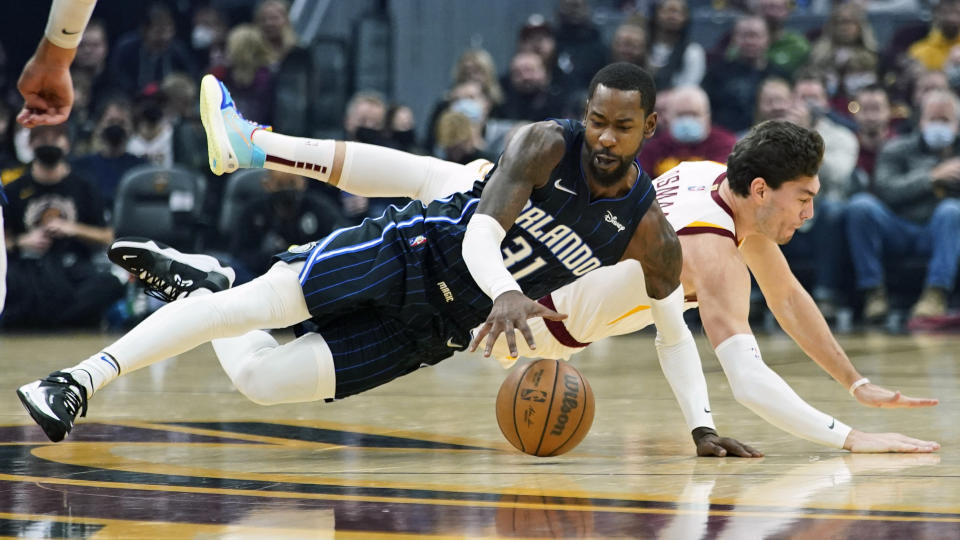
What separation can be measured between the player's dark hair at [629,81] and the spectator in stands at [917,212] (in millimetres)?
6310

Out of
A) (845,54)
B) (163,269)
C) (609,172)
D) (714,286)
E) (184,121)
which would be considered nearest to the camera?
(609,172)

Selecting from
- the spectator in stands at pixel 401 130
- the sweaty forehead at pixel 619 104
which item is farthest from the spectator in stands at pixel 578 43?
the sweaty forehead at pixel 619 104

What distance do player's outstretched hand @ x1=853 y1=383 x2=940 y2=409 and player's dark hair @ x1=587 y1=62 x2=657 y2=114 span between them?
135cm

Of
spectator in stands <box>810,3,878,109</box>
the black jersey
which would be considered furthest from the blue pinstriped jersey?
spectator in stands <box>810,3,878,109</box>

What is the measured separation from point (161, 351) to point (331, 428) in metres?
1.08

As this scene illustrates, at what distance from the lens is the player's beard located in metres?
4.42

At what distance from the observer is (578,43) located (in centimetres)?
1227

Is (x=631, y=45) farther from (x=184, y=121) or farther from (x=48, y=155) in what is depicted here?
(x=48, y=155)

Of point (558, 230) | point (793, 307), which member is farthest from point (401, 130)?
point (558, 230)

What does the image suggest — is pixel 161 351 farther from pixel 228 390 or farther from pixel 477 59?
pixel 477 59

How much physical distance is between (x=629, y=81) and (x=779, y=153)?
0.79 metres

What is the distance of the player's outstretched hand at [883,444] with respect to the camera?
4.65 metres

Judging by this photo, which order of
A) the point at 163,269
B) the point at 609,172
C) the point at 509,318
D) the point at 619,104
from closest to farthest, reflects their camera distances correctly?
the point at 509,318, the point at 619,104, the point at 609,172, the point at 163,269

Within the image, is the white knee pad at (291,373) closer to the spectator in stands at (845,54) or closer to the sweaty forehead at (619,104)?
the sweaty forehead at (619,104)
